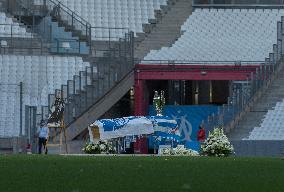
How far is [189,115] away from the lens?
43.7m

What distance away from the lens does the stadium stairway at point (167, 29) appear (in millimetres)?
46281

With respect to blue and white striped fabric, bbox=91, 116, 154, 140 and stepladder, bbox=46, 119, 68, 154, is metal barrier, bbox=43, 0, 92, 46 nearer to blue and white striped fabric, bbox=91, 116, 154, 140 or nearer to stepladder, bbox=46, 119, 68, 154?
stepladder, bbox=46, 119, 68, 154

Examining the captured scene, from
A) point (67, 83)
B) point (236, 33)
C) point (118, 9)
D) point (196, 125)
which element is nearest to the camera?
point (67, 83)

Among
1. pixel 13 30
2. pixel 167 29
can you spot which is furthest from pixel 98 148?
pixel 167 29

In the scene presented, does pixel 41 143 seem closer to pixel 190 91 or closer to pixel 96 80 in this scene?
pixel 96 80

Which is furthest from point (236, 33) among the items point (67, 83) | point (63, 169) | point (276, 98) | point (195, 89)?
point (63, 169)

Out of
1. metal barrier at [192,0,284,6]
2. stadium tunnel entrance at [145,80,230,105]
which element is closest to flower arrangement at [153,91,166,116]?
stadium tunnel entrance at [145,80,230,105]

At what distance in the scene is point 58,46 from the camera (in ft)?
144

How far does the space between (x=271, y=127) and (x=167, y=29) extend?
10799mm

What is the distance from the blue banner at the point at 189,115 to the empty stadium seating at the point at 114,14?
441 centimetres

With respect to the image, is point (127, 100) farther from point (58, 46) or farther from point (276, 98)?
point (276, 98)

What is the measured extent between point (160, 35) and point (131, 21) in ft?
5.24

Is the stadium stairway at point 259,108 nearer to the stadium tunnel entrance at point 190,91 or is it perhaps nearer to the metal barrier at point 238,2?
the stadium tunnel entrance at point 190,91

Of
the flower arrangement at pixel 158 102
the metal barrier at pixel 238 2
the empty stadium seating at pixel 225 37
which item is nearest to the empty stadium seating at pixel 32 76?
the flower arrangement at pixel 158 102
